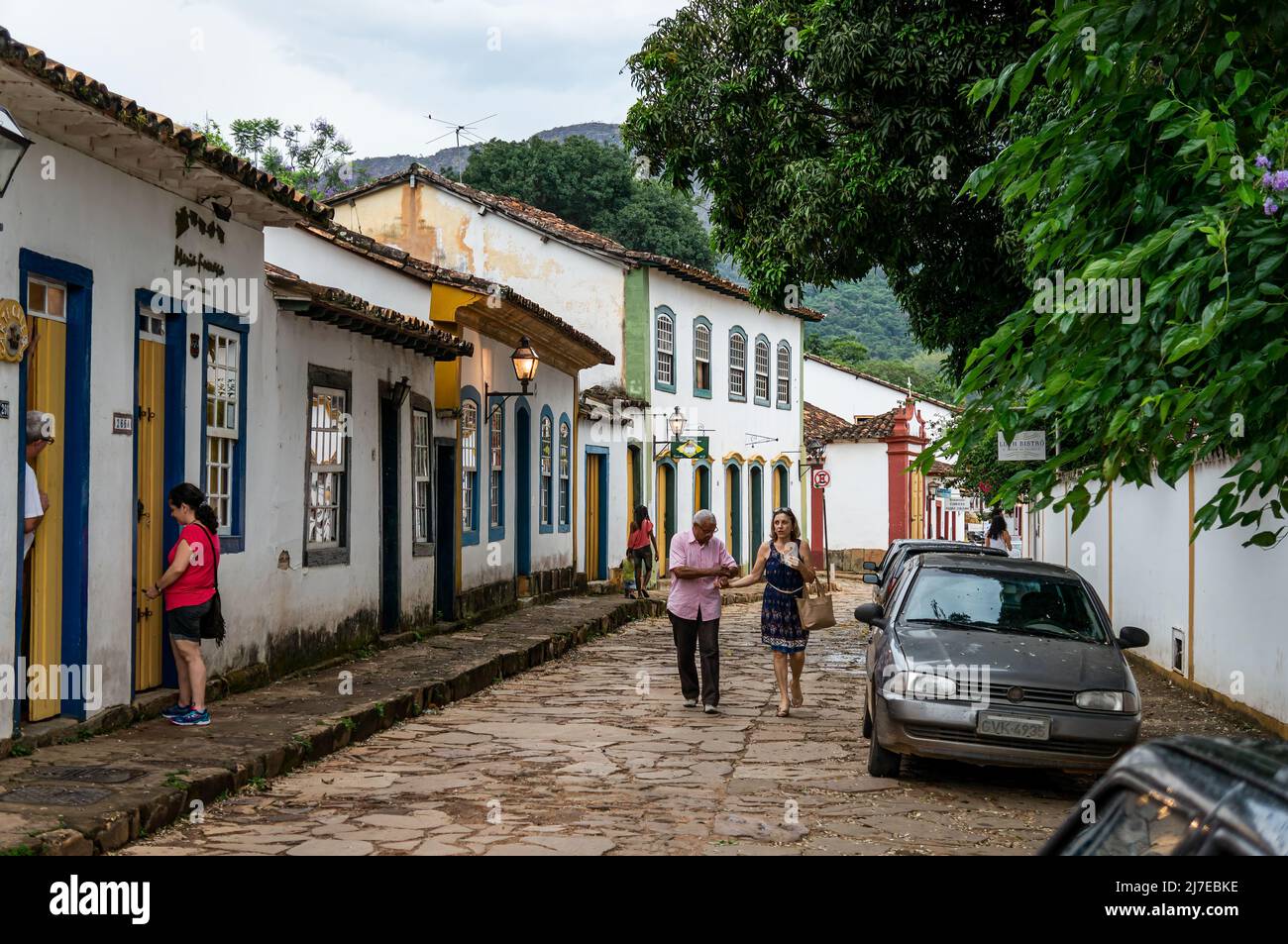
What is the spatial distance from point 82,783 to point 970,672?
518cm

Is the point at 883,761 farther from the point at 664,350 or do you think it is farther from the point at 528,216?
the point at 664,350

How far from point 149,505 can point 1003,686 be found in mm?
6218

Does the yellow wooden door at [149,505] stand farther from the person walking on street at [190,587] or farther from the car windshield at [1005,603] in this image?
the car windshield at [1005,603]

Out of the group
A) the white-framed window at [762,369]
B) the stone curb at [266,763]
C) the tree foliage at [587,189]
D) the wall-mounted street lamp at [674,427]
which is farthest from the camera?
the tree foliage at [587,189]

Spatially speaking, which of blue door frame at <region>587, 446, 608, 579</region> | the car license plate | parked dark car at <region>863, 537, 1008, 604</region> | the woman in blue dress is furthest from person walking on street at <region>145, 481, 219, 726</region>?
blue door frame at <region>587, 446, 608, 579</region>

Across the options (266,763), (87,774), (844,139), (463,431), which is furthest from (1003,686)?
(463,431)

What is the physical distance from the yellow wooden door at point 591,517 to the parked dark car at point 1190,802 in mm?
24657

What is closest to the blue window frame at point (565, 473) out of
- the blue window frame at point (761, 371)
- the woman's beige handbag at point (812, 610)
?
the blue window frame at point (761, 371)

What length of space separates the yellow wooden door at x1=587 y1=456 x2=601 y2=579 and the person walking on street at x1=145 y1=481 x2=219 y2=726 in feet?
57.8

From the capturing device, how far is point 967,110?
46.0 ft

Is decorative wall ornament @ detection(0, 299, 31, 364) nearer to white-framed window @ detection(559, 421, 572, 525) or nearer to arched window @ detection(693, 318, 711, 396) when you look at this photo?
white-framed window @ detection(559, 421, 572, 525)

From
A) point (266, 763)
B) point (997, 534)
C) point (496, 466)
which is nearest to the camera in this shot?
point (266, 763)

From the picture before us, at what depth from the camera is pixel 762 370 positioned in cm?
3772

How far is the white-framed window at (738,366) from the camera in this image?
3569 centimetres
